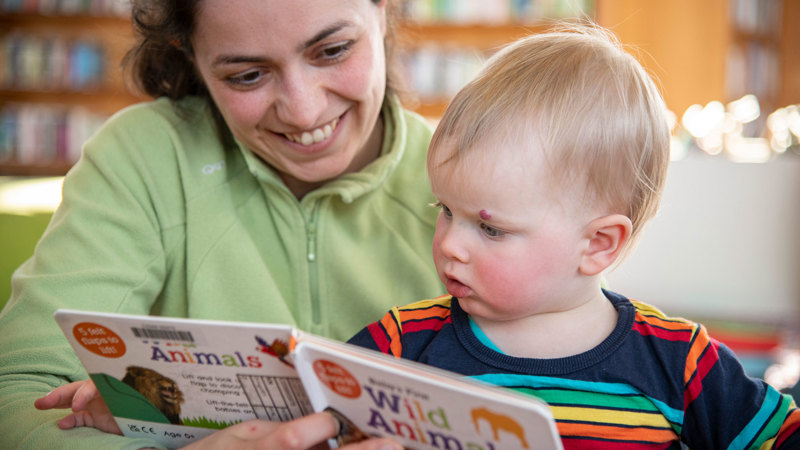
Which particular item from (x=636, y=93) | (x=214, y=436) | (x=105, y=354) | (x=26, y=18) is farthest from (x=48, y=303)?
(x=26, y=18)

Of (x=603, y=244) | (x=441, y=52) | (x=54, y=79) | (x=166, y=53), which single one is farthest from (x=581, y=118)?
(x=54, y=79)

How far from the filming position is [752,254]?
2.59 meters

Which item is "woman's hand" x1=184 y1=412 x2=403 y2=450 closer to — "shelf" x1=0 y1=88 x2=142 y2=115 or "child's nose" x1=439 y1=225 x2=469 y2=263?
"child's nose" x1=439 y1=225 x2=469 y2=263

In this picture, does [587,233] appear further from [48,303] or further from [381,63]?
[48,303]

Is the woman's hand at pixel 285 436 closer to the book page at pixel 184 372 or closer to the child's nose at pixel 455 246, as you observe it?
the book page at pixel 184 372

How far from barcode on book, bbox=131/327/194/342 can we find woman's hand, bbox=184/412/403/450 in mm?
124

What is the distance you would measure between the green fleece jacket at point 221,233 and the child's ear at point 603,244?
39cm

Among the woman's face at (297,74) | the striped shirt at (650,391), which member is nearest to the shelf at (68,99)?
the woman's face at (297,74)

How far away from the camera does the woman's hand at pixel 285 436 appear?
2.52ft

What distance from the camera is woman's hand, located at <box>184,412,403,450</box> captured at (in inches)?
30.2

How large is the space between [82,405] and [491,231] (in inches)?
21.9

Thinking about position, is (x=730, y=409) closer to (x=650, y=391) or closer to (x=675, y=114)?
(x=650, y=391)

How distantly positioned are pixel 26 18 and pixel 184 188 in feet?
14.6

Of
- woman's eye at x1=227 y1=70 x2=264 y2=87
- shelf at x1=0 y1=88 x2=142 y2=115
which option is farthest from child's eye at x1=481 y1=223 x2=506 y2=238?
shelf at x1=0 y1=88 x2=142 y2=115
